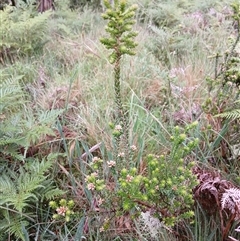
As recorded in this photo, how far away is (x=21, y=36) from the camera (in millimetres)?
3973

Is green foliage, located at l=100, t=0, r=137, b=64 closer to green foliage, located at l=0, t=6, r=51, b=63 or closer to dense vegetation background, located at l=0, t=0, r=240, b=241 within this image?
dense vegetation background, located at l=0, t=0, r=240, b=241

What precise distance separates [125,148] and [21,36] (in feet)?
9.18

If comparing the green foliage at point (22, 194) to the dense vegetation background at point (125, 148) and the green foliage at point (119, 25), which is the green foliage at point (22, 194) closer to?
the dense vegetation background at point (125, 148)

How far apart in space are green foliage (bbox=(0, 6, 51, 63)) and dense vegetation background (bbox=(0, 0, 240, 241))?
0.54 ft

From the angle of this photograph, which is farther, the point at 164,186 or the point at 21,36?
the point at 21,36

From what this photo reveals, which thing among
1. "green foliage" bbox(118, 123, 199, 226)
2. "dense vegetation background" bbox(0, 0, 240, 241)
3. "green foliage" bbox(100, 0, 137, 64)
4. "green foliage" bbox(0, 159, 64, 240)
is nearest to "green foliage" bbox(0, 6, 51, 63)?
"dense vegetation background" bbox(0, 0, 240, 241)

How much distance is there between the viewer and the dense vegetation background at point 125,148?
4.81 ft

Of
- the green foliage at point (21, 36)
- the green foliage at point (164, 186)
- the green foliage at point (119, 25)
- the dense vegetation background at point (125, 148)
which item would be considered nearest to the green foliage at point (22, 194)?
the dense vegetation background at point (125, 148)

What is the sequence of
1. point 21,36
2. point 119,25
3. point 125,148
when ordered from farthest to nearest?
point 21,36 < point 125,148 < point 119,25

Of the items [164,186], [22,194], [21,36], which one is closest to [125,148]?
[164,186]

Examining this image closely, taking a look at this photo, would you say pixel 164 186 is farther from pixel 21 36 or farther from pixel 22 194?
pixel 21 36

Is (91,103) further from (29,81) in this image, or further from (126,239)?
(126,239)

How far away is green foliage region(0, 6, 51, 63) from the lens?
3.88 meters

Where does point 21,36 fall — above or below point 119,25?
below
